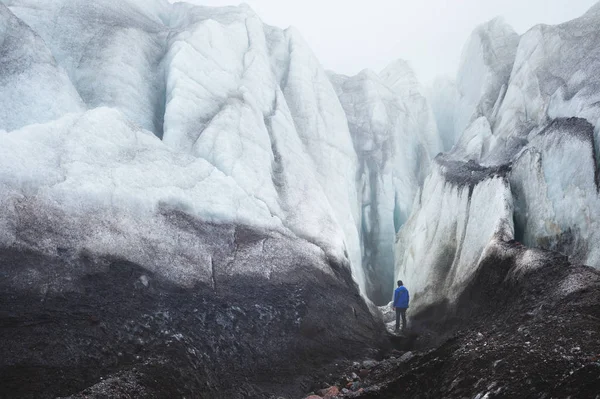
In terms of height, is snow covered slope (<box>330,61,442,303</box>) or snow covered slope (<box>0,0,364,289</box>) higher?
snow covered slope (<box>0,0,364,289</box>)

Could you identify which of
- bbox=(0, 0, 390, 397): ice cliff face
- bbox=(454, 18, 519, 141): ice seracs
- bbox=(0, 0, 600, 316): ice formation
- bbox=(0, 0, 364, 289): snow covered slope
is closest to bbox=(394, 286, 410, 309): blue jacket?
bbox=(0, 0, 390, 397): ice cliff face

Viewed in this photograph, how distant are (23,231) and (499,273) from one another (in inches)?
507

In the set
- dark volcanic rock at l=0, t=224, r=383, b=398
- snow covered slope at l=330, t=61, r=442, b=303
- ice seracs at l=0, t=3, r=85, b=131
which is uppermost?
ice seracs at l=0, t=3, r=85, b=131

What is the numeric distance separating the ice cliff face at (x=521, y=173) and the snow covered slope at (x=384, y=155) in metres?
2.79

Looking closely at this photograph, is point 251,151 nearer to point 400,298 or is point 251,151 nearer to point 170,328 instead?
point 400,298

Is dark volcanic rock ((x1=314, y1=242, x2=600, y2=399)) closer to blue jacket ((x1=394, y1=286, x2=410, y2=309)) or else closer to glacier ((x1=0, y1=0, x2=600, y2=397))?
glacier ((x1=0, y1=0, x2=600, y2=397))

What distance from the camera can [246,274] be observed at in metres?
13.6

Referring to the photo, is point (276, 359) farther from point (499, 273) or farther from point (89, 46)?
point (89, 46)

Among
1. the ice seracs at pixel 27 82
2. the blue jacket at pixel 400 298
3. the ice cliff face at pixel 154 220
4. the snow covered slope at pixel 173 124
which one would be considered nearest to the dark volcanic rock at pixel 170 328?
the ice cliff face at pixel 154 220

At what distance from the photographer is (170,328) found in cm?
1044

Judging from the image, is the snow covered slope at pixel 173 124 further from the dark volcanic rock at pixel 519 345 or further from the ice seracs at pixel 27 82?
the dark volcanic rock at pixel 519 345

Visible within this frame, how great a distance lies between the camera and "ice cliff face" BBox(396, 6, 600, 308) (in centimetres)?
1456

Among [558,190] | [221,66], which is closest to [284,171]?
[221,66]

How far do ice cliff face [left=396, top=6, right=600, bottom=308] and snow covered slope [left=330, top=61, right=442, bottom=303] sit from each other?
279 cm
